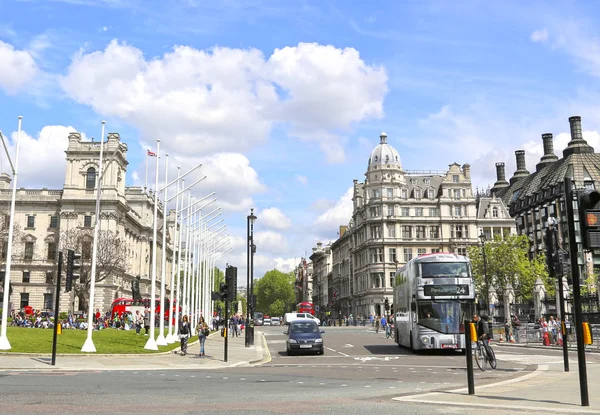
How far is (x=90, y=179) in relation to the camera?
9325cm

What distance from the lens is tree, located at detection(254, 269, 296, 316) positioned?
585 ft

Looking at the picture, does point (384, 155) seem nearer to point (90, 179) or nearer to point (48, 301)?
point (90, 179)

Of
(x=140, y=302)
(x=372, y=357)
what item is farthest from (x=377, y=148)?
(x=372, y=357)

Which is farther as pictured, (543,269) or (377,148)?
(377,148)

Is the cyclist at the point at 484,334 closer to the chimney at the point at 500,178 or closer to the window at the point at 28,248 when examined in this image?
the window at the point at 28,248

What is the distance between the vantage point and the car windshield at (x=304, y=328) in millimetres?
33406

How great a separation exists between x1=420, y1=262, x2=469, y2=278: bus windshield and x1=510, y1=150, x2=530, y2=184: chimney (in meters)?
142

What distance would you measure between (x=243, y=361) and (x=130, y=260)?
8136 cm

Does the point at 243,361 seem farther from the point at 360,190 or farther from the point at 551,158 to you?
the point at 551,158

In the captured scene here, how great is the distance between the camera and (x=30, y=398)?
13297 mm

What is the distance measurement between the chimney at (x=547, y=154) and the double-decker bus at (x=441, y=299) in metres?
129

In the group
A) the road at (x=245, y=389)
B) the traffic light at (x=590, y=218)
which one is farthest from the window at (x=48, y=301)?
the traffic light at (x=590, y=218)

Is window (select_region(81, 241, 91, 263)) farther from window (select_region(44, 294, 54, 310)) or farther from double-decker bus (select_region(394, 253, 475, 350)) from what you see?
double-decker bus (select_region(394, 253, 475, 350))

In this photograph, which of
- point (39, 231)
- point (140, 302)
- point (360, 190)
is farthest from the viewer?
point (360, 190)
